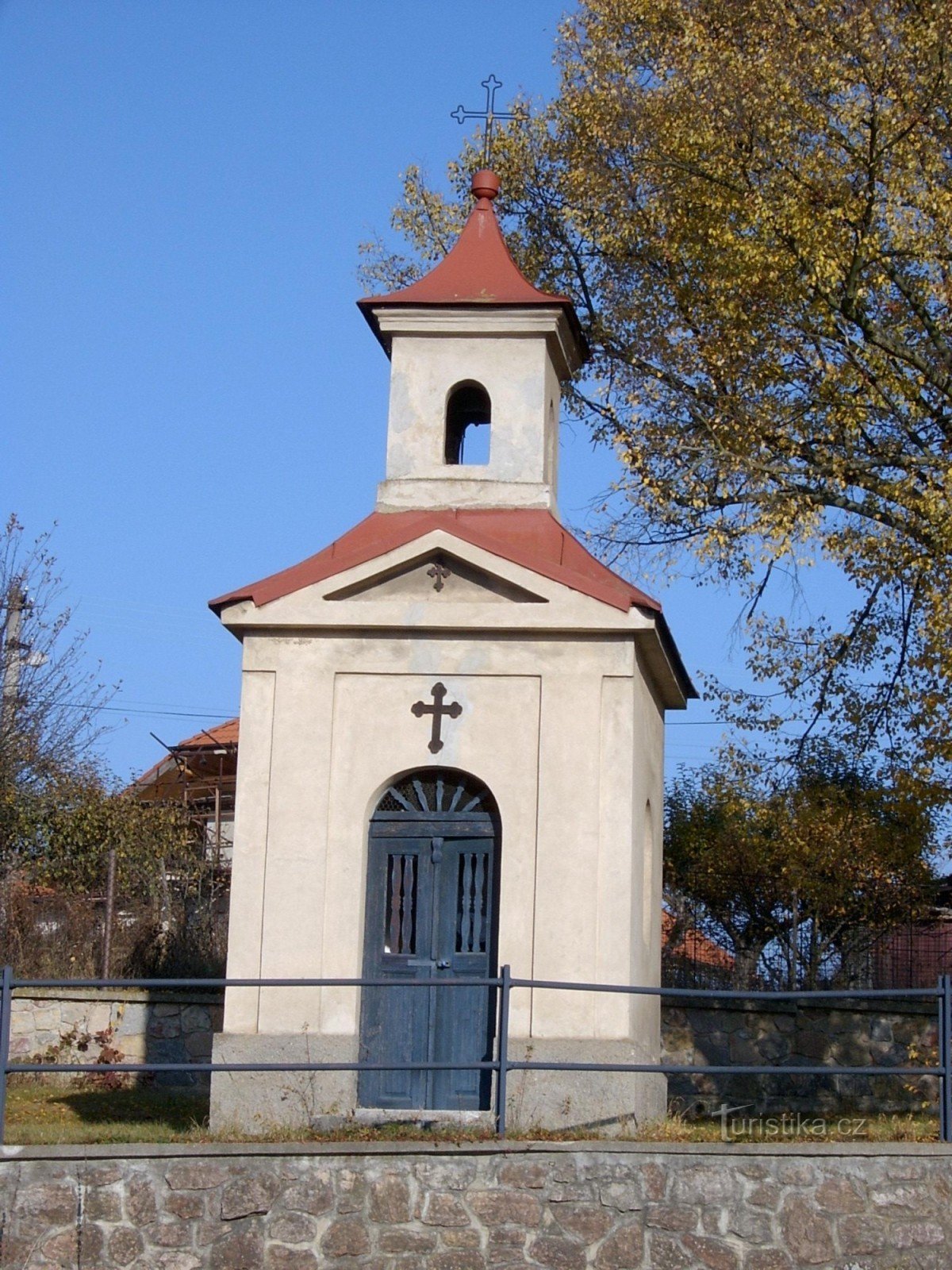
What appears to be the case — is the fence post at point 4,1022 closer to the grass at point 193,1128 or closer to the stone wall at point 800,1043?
the grass at point 193,1128

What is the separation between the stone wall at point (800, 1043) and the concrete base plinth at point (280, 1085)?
18.2ft

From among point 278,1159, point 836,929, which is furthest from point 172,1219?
point 836,929

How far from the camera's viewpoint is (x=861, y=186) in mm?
17641

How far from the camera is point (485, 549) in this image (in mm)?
12789

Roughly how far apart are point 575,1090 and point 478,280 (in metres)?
6.59

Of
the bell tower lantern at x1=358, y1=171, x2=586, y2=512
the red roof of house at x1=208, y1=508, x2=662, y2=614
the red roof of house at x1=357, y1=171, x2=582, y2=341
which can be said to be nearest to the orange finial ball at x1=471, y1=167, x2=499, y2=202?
the red roof of house at x1=357, y1=171, x2=582, y2=341

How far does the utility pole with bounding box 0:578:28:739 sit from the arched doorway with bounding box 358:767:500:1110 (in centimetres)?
1098

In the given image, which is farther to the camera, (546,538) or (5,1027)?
(546,538)

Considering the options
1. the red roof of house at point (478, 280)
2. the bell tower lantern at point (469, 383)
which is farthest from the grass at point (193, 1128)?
the red roof of house at point (478, 280)

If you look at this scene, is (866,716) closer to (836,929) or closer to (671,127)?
(836,929)

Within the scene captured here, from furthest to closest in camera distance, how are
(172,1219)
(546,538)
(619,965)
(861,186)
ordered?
(861,186) → (546,538) → (619,965) → (172,1219)

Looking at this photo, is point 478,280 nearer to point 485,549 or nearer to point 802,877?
point 485,549

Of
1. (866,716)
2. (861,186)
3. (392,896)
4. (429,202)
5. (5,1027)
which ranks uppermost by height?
(429,202)

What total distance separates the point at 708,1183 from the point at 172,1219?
2989mm
